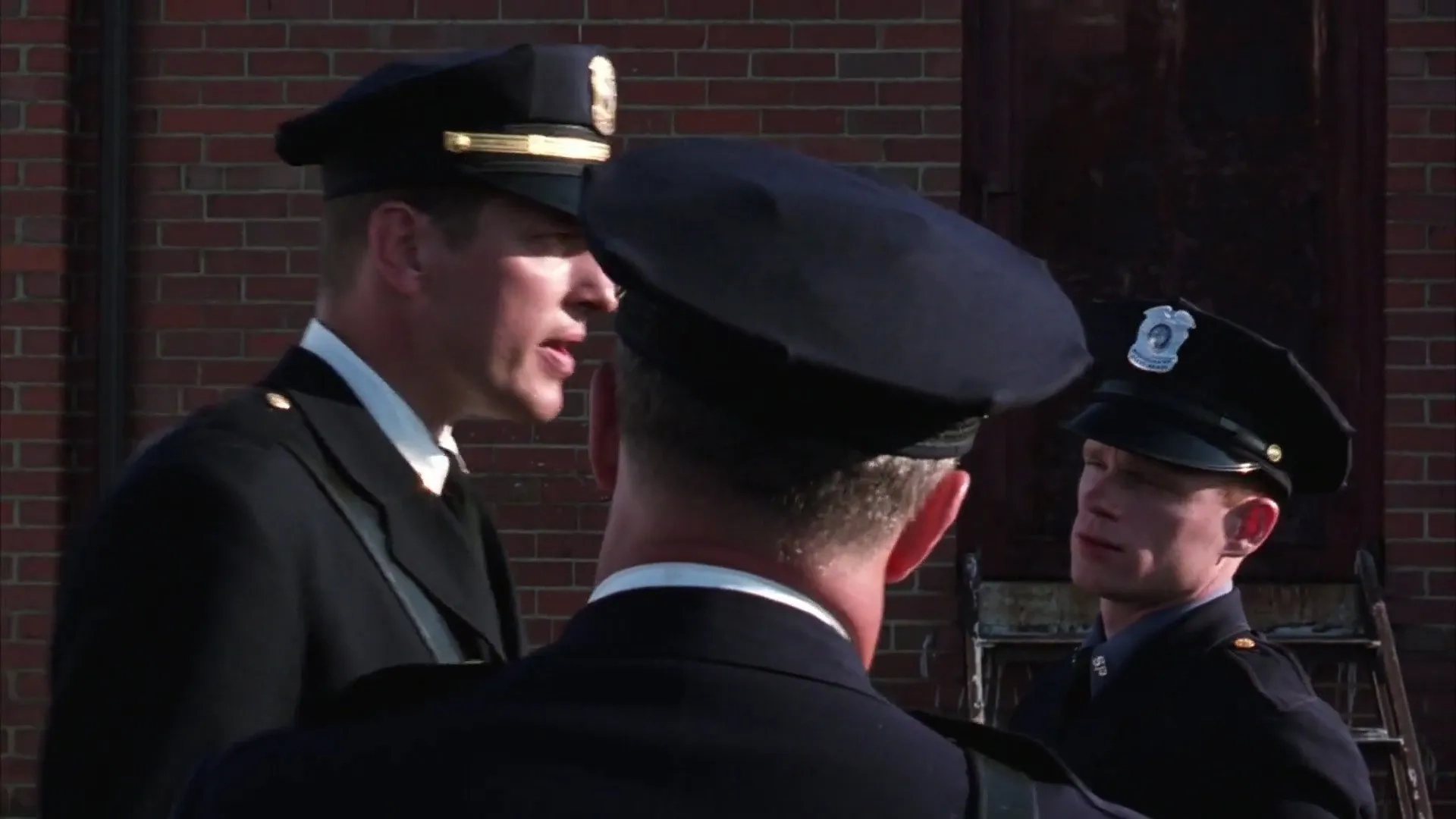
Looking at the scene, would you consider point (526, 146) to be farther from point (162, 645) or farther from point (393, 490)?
point (162, 645)

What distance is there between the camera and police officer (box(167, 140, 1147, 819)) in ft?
4.27

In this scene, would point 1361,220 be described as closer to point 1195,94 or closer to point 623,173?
point 1195,94

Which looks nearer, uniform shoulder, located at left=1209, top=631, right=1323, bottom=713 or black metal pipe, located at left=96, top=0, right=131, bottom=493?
uniform shoulder, located at left=1209, top=631, right=1323, bottom=713

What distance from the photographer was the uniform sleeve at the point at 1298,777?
2.77 metres

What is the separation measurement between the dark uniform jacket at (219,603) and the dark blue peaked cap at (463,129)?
12.4 inches

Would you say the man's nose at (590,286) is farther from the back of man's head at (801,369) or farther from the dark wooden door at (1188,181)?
the dark wooden door at (1188,181)

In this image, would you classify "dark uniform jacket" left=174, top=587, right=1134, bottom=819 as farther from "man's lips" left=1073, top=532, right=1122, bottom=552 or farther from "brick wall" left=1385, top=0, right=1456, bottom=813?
"brick wall" left=1385, top=0, right=1456, bottom=813

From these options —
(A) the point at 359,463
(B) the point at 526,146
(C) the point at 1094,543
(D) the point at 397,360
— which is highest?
(B) the point at 526,146

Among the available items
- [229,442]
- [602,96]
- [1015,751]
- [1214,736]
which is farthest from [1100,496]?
[1015,751]

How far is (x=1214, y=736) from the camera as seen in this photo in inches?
112

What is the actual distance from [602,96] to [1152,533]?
1.15 metres

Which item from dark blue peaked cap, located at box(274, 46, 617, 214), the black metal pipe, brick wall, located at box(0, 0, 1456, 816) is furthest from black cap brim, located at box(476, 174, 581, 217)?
the black metal pipe

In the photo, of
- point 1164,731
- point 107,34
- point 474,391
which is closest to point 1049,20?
point 107,34

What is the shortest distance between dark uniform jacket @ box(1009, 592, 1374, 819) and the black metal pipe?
125 inches
